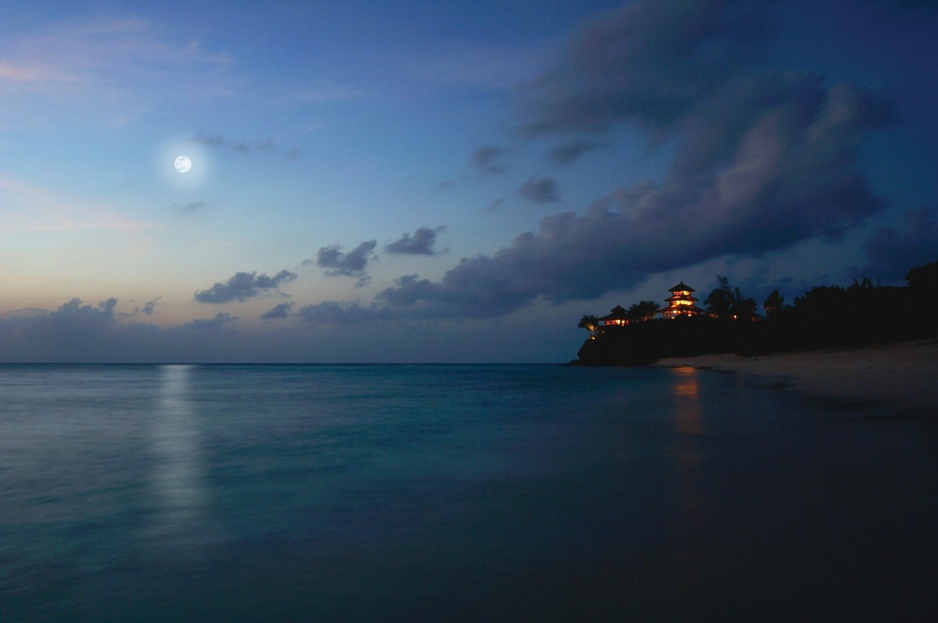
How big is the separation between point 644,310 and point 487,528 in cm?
14147

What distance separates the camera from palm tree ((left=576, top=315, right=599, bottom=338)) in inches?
5969

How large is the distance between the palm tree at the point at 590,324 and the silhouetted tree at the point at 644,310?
10.9 m

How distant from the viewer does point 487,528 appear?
6547 mm

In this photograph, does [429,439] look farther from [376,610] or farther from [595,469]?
[376,610]

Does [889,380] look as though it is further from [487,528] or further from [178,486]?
[178,486]

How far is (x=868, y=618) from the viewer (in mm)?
3855

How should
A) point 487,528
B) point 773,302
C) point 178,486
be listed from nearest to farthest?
1. point 487,528
2. point 178,486
3. point 773,302

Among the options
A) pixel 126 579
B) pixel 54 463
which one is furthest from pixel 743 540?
pixel 54 463

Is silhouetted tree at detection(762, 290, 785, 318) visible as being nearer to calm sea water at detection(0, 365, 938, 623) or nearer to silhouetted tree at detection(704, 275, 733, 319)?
silhouetted tree at detection(704, 275, 733, 319)

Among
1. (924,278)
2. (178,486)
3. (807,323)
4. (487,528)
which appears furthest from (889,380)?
(807,323)

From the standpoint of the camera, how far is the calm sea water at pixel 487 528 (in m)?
4.43

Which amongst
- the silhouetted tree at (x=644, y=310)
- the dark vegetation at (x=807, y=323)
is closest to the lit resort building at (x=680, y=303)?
the silhouetted tree at (x=644, y=310)

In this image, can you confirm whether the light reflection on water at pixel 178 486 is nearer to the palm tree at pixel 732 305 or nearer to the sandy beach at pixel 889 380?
the sandy beach at pixel 889 380

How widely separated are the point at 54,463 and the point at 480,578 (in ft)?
36.6
